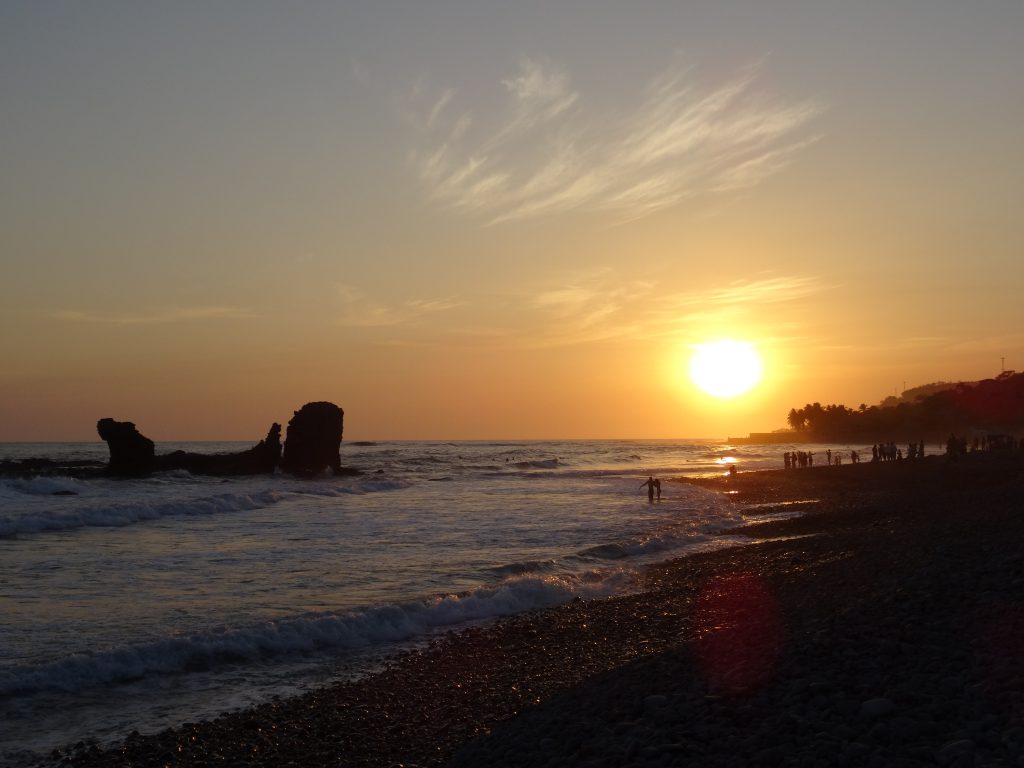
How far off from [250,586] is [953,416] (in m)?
158

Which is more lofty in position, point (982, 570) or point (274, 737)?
point (982, 570)

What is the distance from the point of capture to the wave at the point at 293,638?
1189cm

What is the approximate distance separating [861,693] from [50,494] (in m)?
54.8

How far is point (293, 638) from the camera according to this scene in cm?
1400

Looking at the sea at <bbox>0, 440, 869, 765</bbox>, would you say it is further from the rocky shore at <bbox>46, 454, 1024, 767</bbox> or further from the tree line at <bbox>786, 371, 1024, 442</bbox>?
the tree line at <bbox>786, 371, 1024, 442</bbox>

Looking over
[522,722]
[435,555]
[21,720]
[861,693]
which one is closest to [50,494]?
[435,555]

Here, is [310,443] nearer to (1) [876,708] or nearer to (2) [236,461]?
(2) [236,461]

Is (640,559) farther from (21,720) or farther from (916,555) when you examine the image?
(21,720)

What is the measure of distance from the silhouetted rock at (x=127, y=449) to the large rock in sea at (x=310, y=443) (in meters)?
12.4

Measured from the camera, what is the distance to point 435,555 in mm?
23500

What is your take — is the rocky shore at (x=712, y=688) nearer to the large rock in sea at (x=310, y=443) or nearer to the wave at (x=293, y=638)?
the wave at (x=293, y=638)

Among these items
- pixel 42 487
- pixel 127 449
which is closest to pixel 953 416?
pixel 127 449

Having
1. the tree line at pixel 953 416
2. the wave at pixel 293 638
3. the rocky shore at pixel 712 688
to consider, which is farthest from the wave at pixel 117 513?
the tree line at pixel 953 416

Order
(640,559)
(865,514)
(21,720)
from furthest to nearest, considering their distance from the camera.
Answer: (865,514) < (640,559) < (21,720)
